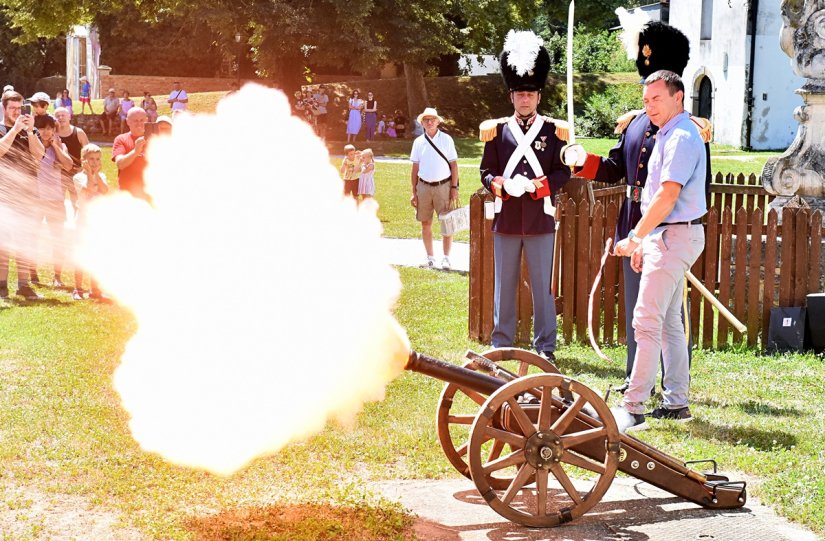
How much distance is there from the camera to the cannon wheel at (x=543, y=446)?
5.45m

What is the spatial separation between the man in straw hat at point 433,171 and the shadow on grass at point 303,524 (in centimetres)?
902

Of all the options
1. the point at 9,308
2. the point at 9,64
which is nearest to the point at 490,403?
the point at 9,308

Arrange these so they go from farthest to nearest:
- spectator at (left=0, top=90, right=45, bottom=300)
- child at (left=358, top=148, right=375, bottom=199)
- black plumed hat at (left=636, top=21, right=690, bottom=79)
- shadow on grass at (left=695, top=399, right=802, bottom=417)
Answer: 1. child at (left=358, top=148, right=375, bottom=199)
2. spectator at (left=0, top=90, right=45, bottom=300)
3. black plumed hat at (left=636, top=21, right=690, bottom=79)
4. shadow on grass at (left=695, top=399, right=802, bottom=417)

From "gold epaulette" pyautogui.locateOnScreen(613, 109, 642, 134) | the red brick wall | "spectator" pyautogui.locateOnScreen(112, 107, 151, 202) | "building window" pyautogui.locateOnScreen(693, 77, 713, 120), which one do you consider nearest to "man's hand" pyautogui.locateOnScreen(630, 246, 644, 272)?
"gold epaulette" pyautogui.locateOnScreen(613, 109, 642, 134)


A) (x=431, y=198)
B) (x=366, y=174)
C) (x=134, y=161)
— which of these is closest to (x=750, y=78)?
(x=366, y=174)

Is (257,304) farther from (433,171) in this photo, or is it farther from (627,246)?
(433,171)

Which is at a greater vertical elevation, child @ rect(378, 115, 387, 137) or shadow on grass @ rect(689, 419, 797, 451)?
child @ rect(378, 115, 387, 137)

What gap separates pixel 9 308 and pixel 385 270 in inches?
279

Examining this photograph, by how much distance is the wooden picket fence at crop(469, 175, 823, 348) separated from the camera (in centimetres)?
991

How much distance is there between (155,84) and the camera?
2233 inches

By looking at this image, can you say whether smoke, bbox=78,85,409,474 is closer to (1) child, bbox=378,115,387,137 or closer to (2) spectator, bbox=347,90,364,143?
(2) spectator, bbox=347,90,364,143

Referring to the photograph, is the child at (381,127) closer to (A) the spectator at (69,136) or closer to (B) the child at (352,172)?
(B) the child at (352,172)

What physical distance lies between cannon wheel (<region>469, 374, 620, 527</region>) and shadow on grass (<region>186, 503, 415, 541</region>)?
0.54 metres

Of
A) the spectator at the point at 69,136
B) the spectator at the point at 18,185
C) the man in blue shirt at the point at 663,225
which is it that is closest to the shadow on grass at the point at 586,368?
the man in blue shirt at the point at 663,225
